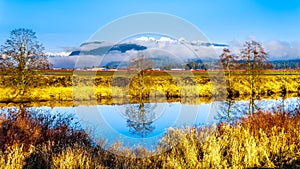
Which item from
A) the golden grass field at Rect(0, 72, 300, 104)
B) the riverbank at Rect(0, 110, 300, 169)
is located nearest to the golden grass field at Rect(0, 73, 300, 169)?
the riverbank at Rect(0, 110, 300, 169)

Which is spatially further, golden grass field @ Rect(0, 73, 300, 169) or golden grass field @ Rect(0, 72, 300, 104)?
golden grass field @ Rect(0, 72, 300, 104)

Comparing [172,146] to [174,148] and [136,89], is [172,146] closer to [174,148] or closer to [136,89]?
[174,148]

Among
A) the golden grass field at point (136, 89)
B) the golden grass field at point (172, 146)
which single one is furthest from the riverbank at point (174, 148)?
the golden grass field at point (136, 89)

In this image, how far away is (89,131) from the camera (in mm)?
15391

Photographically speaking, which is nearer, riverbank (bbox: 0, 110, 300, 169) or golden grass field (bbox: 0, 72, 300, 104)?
riverbank (bbox: 0, 110, 300, 169)

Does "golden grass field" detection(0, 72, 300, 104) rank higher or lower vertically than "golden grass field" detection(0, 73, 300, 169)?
higher

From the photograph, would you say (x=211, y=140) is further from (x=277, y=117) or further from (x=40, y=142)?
(x=40, y=142)

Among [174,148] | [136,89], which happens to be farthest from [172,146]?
[136,89]

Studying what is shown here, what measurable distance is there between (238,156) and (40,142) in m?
6.66

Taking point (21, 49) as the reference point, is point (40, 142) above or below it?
below

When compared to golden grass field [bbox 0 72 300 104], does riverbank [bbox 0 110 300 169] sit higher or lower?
lower

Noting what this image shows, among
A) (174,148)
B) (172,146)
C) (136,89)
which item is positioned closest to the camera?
(174,148)

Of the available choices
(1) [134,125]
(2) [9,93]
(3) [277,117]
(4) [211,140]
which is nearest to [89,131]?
(1) [134,125]

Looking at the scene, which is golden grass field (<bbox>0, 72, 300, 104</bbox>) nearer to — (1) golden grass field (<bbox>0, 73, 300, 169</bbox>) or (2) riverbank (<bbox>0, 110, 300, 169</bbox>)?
(1) golden grass field (<bbox>0, 73, 300, 169</bbox>)
